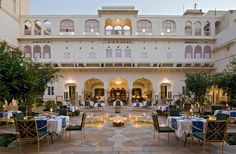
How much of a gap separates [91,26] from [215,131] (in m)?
24.3

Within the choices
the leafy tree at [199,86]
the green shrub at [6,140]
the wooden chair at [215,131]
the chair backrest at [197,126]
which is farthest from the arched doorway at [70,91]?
the wooden chair at [215,131]

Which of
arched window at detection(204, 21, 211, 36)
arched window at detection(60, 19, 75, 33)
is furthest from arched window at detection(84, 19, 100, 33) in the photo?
arched window at detection(204, 21, 211, 36)

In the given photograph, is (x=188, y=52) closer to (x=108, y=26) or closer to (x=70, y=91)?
(x=108, y=26)

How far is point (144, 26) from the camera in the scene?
2923cm

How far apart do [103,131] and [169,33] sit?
A: 21.4 meters

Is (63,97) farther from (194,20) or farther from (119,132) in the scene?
(119,132)

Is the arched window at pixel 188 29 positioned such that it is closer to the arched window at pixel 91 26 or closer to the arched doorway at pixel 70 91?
the arched window at pixel 91 26

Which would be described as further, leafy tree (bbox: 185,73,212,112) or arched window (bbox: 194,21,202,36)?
arched window (bbox: 194,21,202,36)

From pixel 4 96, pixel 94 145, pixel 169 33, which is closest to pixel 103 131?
pixel 94 145

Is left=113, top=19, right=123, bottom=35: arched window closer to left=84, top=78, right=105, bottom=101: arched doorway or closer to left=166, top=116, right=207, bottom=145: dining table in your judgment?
left=84, top=78, right=105, bottom=101: arched doorway

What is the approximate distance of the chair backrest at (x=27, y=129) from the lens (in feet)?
21.9

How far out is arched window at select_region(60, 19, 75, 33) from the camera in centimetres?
2902

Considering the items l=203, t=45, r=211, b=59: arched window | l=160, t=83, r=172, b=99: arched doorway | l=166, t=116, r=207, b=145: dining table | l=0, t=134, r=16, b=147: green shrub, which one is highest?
l=203, t=45, r=211, b=59: arched window

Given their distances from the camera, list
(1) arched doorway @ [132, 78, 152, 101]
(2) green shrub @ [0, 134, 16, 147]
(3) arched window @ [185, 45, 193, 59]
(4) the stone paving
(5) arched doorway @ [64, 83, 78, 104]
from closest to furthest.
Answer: (4) the stone paving, (2) green shrub @ [0, 134, 16, 147], (3) arched window @ [185, 45, 193, 59], (5) arched doorway @ [64, 83, 78, 104], (1) arched doorway @ [132, 78, 152, 101]
